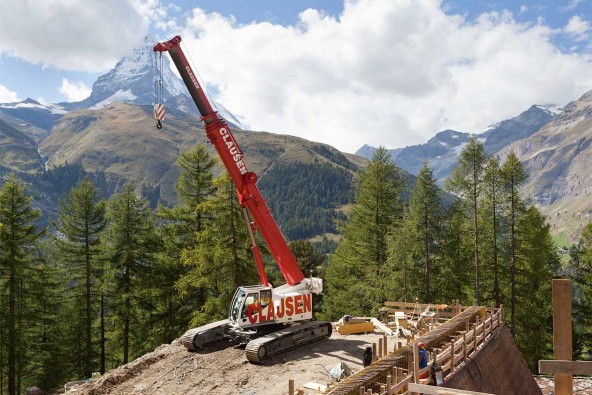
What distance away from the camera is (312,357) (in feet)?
59.8

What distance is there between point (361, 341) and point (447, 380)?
245 inches

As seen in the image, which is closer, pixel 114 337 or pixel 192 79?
pixel 192 79

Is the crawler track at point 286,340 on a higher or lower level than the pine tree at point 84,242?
lower

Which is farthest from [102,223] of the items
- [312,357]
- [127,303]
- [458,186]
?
[458,186]

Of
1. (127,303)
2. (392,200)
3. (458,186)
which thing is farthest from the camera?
(392,200)

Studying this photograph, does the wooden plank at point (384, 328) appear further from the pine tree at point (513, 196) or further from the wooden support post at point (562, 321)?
the wooden support post at point (562, 321)

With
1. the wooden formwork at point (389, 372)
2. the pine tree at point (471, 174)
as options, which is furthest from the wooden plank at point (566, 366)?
the pine tree at point (471, 174)

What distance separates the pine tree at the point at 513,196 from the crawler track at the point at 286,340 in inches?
711

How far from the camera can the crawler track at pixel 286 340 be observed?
17.4 meters

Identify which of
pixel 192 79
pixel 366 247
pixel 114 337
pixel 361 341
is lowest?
pixel 114 337

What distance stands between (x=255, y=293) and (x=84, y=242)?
17520 millimetres

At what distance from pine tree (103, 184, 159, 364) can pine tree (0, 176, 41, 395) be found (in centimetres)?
466

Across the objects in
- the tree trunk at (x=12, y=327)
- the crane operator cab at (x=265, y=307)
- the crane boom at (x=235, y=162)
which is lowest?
the tree trunk at (x=12, y=327)

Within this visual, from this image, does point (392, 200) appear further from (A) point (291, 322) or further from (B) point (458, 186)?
(A) point (291, 322)
